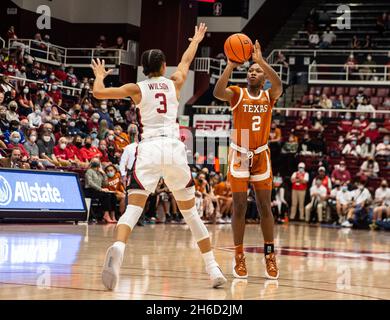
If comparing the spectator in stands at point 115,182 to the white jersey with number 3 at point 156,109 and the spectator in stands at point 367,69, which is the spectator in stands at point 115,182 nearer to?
the white jersey with number 3 at point 156,109

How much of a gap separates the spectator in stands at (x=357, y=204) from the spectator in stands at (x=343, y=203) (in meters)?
0.14

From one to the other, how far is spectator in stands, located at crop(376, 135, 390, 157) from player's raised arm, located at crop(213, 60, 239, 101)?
61.9 feet

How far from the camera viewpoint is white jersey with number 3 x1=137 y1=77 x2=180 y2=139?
24.8ft

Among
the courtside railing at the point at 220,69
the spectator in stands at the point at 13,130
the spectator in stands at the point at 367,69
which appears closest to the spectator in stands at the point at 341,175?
the courtside railing at the point at 220,69

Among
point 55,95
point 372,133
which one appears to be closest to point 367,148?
point 372,133

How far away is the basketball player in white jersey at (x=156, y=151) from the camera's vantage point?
7414mm

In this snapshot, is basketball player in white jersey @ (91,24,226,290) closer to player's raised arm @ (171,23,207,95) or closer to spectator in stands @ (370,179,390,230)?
player's raised arm @ (171,23,207,95)

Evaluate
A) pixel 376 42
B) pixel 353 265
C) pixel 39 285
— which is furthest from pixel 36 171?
pixel 376 42

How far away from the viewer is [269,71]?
8.58 meters

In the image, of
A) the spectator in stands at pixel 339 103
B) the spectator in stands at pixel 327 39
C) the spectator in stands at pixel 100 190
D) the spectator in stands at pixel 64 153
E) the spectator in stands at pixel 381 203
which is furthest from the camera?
the spectator in stands at pixel 327 39

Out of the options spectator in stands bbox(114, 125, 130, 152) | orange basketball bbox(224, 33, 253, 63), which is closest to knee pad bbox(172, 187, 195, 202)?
A: orange basketball bbox(224, 33, 253, 63)

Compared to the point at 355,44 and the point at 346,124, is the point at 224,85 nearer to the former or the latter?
the point at 346,124

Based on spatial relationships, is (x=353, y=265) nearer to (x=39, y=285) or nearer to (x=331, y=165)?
(x=39, y=285)
